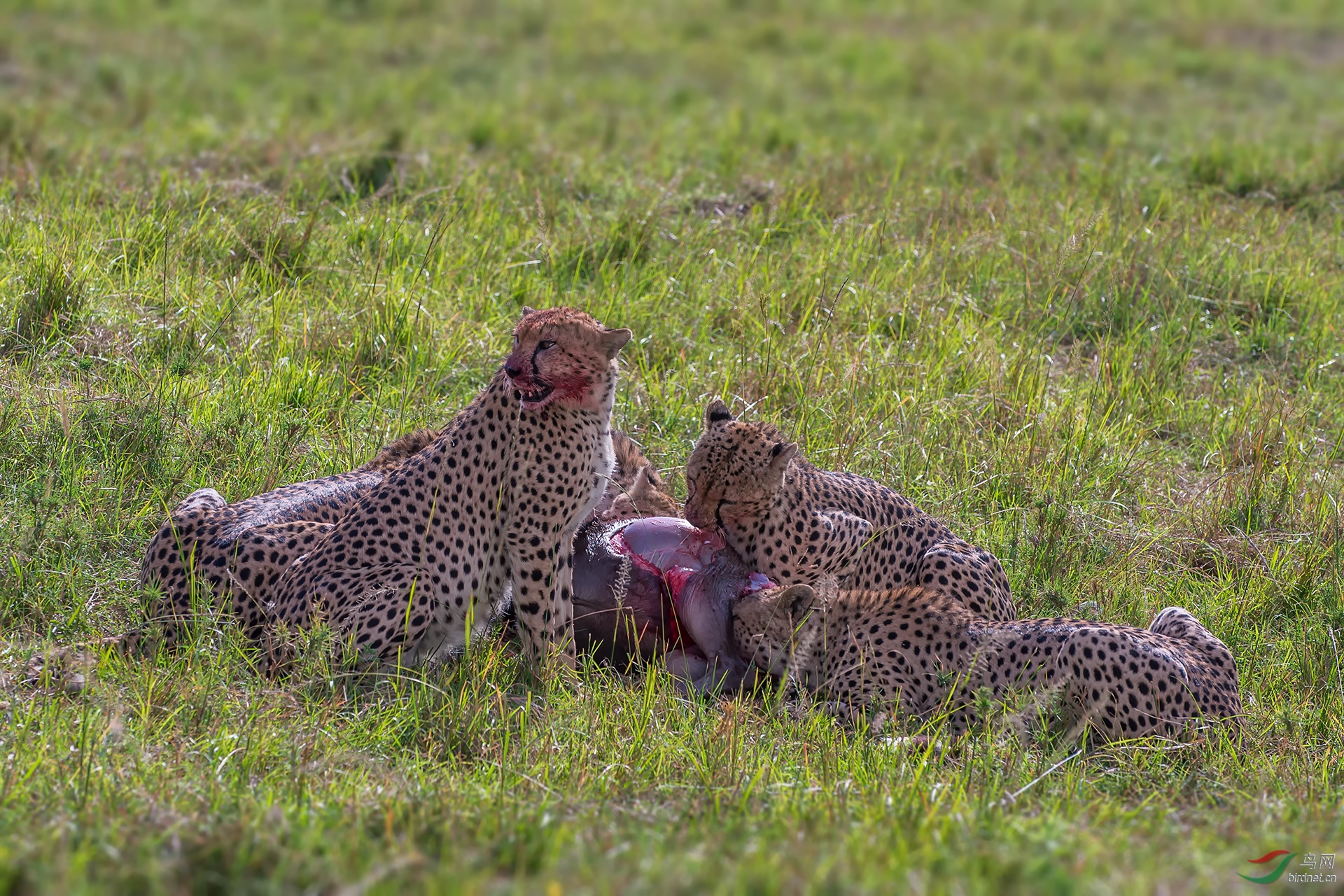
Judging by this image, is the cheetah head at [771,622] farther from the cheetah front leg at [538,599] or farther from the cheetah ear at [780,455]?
the cheetah front leg at [538,599]

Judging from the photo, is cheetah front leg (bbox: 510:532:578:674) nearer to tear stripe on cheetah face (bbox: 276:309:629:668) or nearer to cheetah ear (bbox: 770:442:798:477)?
tear stripe on cheetah face (bbox: 276:309:629:668)

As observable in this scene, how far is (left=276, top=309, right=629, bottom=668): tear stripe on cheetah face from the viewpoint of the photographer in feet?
14.5

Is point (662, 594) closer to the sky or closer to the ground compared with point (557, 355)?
closer to the ground

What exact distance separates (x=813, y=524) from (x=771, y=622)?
1.58 ft

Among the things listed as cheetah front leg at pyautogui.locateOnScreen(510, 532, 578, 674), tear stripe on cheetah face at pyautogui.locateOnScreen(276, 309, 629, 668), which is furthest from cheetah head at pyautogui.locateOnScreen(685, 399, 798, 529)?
cheetah front leg at pyautogui.locateOnScreen(510, 532, 578, 674)

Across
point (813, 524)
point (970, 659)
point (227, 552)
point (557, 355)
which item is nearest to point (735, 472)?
point (813, 524)

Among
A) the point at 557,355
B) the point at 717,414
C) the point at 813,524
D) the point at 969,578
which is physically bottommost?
the point at 969,578

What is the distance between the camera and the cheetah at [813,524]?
4.84 metres

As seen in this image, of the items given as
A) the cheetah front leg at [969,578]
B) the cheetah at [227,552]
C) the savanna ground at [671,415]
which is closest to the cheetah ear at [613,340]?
the cheetah at [227,552]

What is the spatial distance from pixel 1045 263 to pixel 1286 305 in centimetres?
130

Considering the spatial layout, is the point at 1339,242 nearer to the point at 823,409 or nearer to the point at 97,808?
the point at 823,409

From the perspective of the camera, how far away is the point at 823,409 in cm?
598

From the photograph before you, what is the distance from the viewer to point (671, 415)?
591 cm

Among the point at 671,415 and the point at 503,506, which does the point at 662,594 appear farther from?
the point at 671,415
